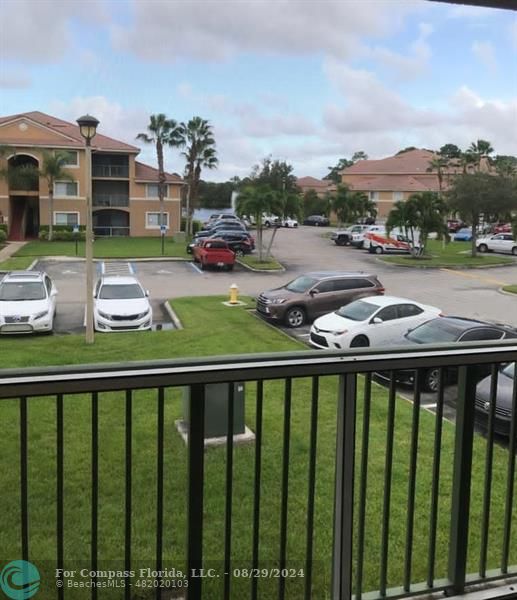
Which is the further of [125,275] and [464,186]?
[464,186]

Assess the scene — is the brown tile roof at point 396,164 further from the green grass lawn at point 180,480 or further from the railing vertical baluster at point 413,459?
the railing vertical baluster at point 413,459

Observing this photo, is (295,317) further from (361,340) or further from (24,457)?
(24,457)

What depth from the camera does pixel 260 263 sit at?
6.03ft

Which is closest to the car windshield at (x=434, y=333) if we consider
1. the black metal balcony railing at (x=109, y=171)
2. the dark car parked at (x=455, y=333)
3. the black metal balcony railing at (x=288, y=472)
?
the dark car parked at (x=455, y=333)

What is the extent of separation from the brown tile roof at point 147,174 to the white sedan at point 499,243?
38.4 inches

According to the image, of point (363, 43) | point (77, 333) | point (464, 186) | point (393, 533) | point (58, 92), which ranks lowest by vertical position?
point (393, 533)

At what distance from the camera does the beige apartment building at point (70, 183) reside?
4.65 feet

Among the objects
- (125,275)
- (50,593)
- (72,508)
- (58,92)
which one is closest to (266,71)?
(58,92)

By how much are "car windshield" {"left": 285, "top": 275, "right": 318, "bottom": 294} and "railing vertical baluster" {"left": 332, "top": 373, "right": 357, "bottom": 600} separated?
0.42 metres

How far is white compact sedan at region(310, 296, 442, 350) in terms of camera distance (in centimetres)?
174

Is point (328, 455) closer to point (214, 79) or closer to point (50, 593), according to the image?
point (50, 593)

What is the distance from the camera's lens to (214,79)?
1.52 m

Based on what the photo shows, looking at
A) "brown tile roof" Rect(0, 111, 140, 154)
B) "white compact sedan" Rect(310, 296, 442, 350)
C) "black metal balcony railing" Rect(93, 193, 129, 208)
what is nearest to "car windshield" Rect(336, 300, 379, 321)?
"white compact sedan" Rect(310, 296, 442, 350)

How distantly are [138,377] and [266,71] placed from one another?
85 centimetres
